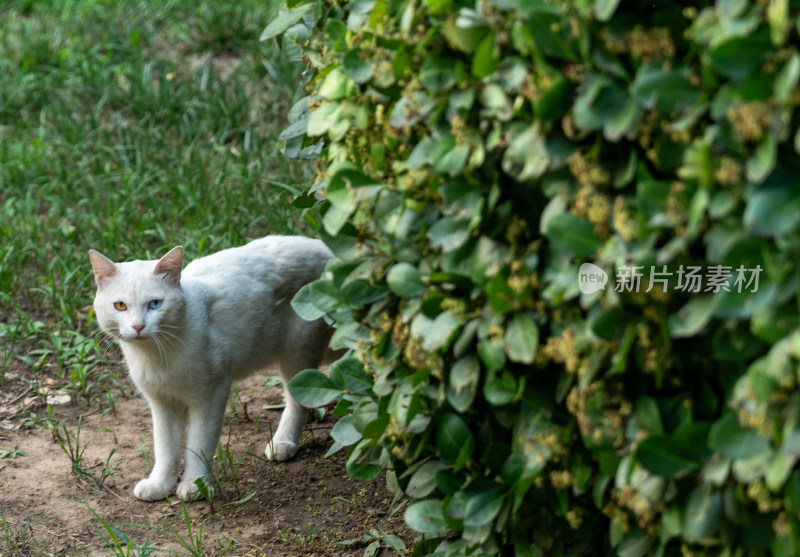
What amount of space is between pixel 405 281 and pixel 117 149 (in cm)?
393

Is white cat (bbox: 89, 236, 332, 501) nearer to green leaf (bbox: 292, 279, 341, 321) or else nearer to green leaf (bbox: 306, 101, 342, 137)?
green leaf (bbox: 292, 279, 341, 321)

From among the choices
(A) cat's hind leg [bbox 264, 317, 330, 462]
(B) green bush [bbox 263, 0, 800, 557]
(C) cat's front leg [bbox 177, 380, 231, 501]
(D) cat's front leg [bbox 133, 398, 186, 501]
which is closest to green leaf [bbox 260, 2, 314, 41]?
(B) green bush [bbox 263, 0, 800, 557]

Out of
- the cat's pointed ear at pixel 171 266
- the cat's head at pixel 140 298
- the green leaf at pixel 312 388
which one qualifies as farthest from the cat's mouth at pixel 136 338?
the green leaf at pixel 312 388

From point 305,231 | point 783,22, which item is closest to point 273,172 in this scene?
point 305,231

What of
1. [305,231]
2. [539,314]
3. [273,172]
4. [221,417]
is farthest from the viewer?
[273,172]

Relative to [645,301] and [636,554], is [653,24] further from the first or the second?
[636,554]

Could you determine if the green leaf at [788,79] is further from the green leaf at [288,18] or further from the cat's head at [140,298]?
the cat's head at [140,298]

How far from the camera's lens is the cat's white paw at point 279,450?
3.46m

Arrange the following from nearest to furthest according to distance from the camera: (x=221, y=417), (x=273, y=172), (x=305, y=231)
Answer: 1. (x=221, y=417)
2. (x=305, y=231)
3. (x=273, y=172)

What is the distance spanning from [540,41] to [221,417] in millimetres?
2206

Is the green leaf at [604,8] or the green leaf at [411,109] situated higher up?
the green leaf at [604,8]

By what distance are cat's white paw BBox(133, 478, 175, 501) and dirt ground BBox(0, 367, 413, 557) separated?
26mm

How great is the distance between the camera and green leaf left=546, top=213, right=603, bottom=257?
1.73 meters

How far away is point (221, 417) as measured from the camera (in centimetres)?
339
